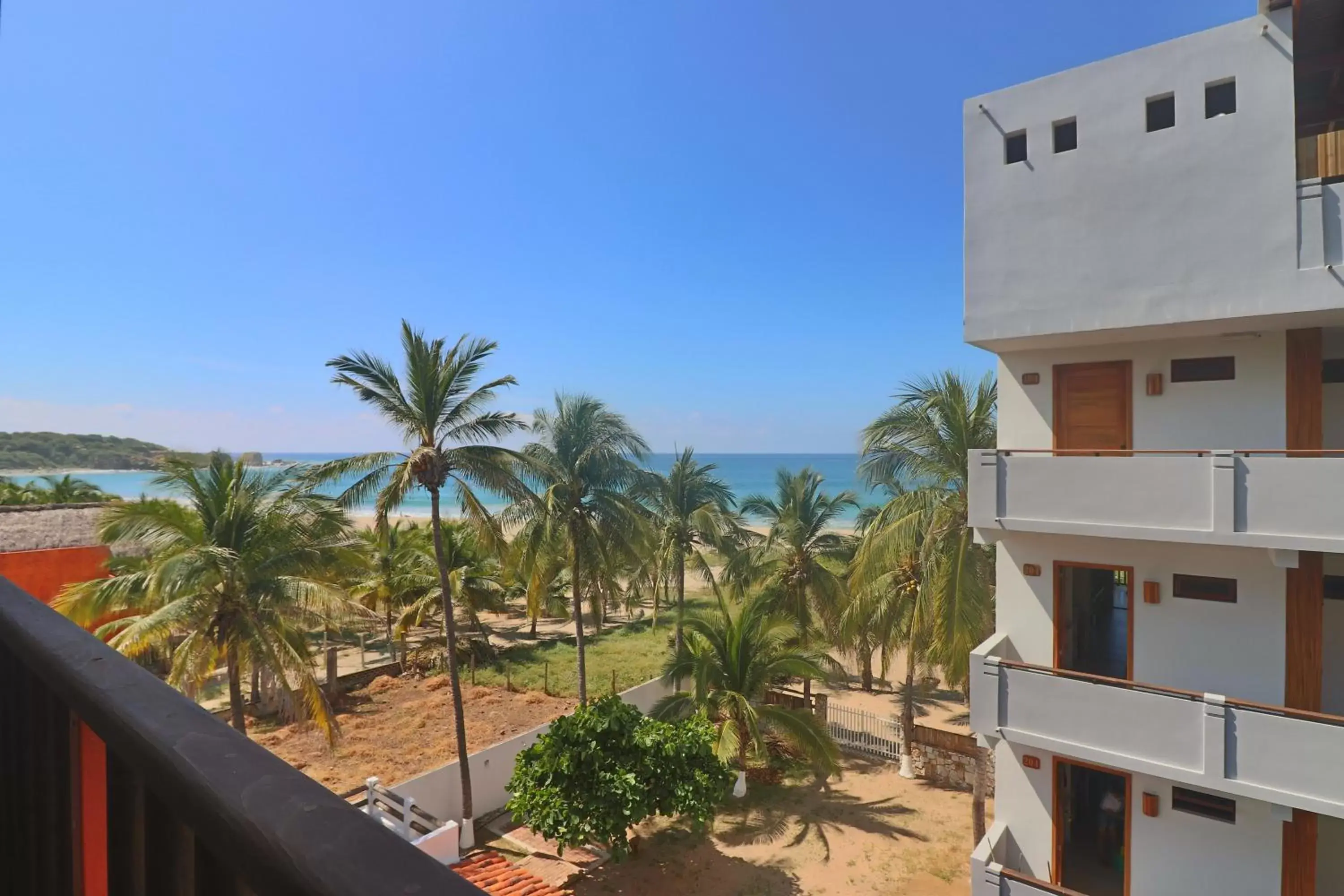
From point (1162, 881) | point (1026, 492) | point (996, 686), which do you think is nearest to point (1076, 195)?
point (1026, 492)

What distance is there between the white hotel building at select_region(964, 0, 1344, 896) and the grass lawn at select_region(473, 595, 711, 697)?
44.7ft

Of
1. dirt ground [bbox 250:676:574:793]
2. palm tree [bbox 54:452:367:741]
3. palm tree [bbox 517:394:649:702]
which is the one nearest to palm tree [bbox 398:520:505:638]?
dirt ground [bbox 250:676:574:793]

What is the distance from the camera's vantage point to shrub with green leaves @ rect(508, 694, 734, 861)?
10.1 m

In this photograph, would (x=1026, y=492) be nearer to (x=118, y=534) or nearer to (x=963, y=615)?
(x=963, y=615)

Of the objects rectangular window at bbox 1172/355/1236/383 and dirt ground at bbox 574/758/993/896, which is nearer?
rectangular window at bbox 1172/355/1236/383

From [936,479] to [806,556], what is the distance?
21.4 feet

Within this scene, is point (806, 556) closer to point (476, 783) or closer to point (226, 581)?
point (476, 783)

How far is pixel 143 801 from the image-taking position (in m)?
1.04

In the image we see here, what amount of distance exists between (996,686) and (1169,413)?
3.54 meters

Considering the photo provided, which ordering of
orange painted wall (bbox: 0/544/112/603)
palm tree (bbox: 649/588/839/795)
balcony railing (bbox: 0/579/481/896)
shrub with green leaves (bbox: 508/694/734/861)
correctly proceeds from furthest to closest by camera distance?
orange painted wall (bbox: 0/544/112/603), palm tree (bbox: 649/588/839/795), shrub with green leaves (bbox: 508/694/734/861), balcony railing (bbox: 0/579/481/896)

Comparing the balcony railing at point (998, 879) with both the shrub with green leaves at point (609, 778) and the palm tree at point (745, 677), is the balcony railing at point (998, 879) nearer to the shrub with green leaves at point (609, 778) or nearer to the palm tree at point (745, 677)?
the shrub with green leaves at point (609, 778)

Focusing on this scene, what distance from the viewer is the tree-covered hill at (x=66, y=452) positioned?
138ft

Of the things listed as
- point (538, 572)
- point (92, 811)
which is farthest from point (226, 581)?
point (92, 811)

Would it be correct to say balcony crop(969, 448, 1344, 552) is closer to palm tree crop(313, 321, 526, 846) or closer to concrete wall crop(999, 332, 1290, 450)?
concrete wall crop(999, 332, 1290, 450)
